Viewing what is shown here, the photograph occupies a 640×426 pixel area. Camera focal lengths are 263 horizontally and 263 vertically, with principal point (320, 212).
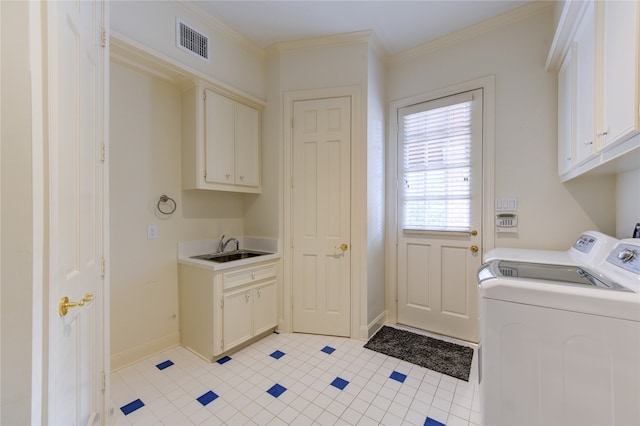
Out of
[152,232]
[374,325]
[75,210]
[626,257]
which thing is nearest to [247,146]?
[152,232]

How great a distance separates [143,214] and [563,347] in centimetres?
274

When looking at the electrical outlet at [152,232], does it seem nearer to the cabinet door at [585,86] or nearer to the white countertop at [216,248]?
the white countertop at [216,248]

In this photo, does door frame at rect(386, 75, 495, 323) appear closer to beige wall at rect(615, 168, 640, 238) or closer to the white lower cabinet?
beige wall at rect(615, 168, 640, 238)

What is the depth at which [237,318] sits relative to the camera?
2.31 metres

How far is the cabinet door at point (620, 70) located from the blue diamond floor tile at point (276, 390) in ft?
7.37

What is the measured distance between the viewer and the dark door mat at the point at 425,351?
6.80 feet

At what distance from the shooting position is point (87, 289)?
119 centimetres

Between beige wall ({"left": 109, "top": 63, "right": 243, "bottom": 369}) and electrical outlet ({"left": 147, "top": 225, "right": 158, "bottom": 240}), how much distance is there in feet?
0.09

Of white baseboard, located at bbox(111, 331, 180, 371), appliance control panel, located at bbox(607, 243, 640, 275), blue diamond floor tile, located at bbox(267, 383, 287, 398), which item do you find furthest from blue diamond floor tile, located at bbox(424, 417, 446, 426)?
white baseboard, located at bbox(111, 331, 180, 371)

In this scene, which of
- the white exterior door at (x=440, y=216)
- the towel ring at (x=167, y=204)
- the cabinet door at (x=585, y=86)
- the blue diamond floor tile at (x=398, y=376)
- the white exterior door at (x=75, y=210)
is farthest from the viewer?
the white exterior door at (x=440, y=216)

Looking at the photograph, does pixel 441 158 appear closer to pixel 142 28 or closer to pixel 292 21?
pixel 292 21

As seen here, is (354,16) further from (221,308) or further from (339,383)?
(339,383)

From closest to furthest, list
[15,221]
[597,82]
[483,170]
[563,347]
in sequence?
[15,221] → [563,347] → [597,82] → [483,170]

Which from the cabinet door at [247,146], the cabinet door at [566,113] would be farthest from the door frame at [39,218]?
the cabinet door at [566,113]
